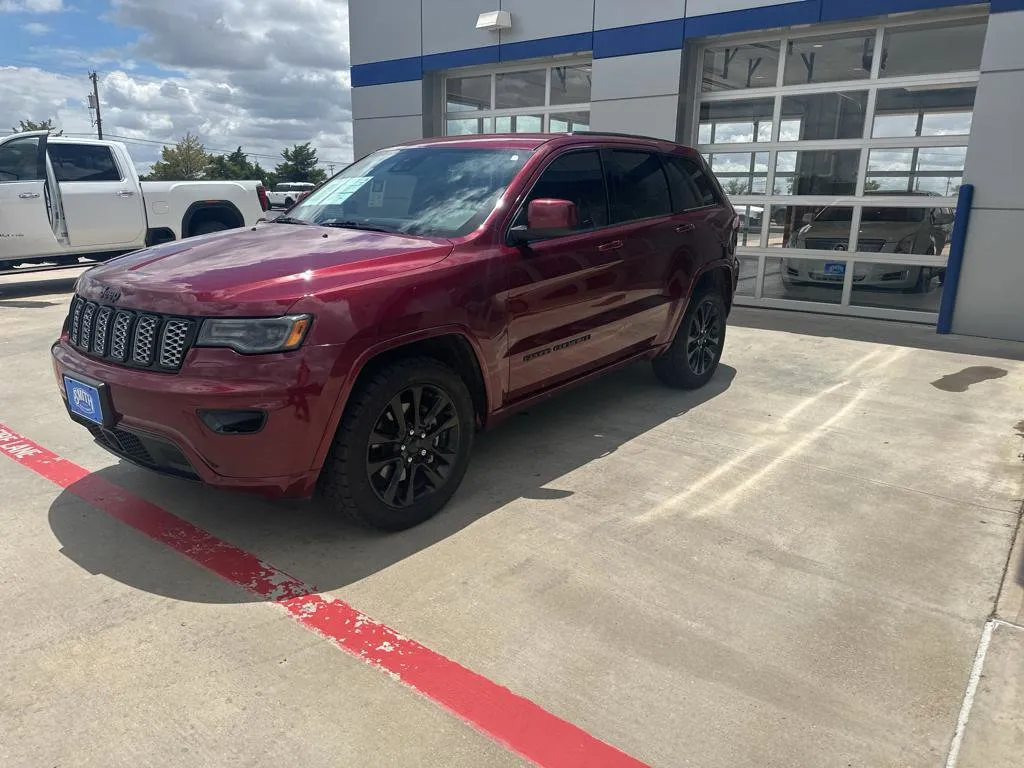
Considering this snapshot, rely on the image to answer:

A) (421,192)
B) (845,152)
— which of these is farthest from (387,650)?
(845,152)

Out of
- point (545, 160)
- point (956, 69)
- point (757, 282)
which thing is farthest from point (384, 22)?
point (545, 160)

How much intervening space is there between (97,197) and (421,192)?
8.64 meters

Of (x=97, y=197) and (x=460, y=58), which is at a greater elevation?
(x=460, y=58)

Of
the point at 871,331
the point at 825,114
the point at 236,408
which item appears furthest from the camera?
the point at 825,114

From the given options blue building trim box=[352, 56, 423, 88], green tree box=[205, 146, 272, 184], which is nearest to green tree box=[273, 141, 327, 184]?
green tree box=[205, 146, 272, 184]

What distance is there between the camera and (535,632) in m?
2.79

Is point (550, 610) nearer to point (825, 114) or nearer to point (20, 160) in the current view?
point (825, 114)

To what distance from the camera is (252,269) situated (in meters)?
3.22

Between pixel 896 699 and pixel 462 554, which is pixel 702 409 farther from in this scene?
pixel 896 699

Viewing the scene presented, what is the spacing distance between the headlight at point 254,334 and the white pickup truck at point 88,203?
913 cm

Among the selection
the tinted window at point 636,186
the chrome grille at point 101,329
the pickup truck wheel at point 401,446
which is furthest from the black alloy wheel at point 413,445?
the tinted window at point 636,186

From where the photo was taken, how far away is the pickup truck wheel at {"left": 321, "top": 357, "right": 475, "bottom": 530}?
3.20 metres

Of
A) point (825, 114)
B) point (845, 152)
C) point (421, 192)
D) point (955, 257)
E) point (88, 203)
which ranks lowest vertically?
point (955, 257)

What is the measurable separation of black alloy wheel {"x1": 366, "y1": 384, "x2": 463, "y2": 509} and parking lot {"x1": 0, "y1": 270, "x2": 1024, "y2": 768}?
222 mm
